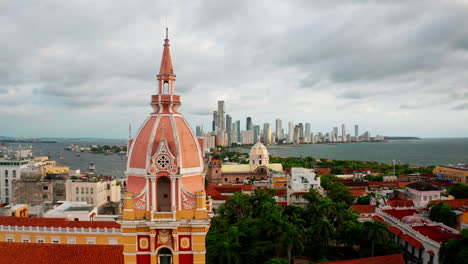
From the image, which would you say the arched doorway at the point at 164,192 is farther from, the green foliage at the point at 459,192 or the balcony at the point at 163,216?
the green foliage at the point at 459,192

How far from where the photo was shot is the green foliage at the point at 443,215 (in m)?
45.7

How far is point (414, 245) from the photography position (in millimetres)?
38875

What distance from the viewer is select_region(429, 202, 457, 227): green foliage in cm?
4566

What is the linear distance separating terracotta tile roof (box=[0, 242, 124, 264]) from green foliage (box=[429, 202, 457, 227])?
41715 millimetres

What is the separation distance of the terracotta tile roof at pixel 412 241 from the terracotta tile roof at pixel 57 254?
31910 millimetres

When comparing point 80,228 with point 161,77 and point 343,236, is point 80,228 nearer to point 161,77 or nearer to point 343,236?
point 161,77

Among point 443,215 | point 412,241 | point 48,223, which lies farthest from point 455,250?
point 48,223

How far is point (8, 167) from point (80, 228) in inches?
1969

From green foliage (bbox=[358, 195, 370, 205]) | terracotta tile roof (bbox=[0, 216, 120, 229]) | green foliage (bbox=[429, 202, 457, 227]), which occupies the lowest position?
green foliage (bbox=[358, 195, 370, 205])

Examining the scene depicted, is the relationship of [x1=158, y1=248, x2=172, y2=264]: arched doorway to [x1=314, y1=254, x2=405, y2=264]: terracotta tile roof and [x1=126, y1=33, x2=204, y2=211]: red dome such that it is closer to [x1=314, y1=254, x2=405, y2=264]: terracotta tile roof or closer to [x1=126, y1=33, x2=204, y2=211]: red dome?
[x1=126, y1=33, x2=204, y2=211]: red dome

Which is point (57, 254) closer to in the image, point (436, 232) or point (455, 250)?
point (455, 250)

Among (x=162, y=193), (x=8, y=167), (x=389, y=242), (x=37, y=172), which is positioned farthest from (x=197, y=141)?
(x=8, y=167)

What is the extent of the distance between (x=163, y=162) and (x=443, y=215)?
43653mm

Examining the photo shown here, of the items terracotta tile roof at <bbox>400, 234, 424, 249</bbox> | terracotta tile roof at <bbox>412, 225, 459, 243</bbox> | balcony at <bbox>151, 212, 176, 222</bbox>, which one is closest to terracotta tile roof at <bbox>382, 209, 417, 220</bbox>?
terracotta tile roof at <bbox>412, 225, 459, 243</bbox>
